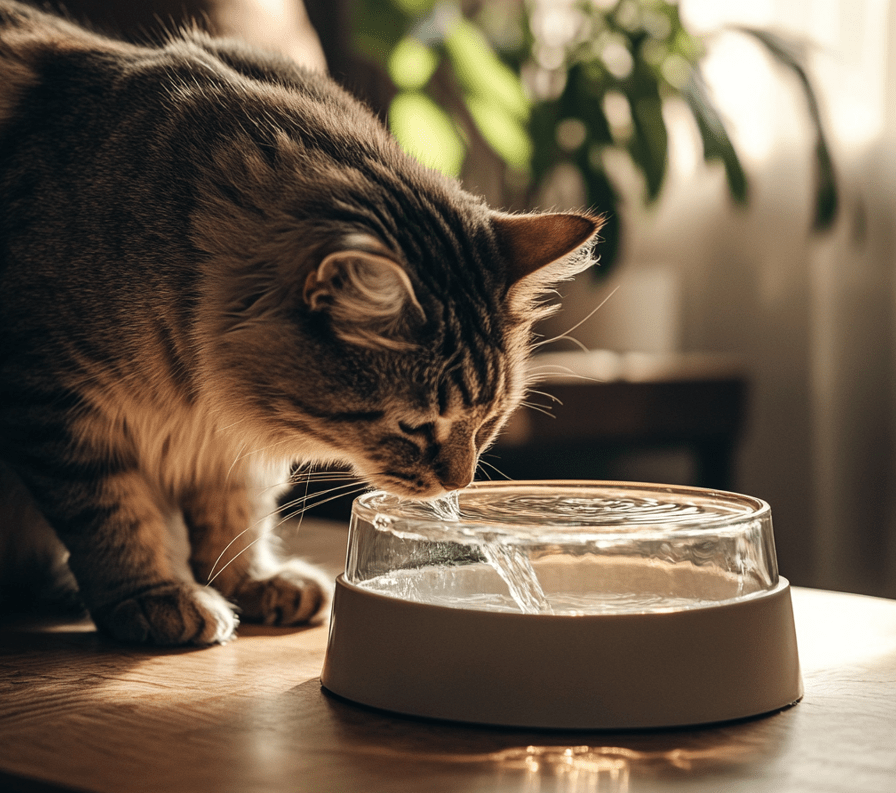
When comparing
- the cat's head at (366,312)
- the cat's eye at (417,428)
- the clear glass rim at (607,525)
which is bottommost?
the clear glass rim at (607,525)

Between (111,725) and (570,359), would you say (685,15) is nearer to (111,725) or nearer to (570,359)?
(570,359)

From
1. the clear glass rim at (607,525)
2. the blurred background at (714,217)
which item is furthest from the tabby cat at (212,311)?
the blurred background at (714,217)

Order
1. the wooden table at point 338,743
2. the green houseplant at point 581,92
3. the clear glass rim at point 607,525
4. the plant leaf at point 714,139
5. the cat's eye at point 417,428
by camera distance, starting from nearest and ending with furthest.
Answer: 1. the wooden table at point 338,743
2. the clear glass rim at point 607,525
3. the cat's eye at point 417,428
4. the plant leaf at point 714,139
5. the green houseplant at point 581,92

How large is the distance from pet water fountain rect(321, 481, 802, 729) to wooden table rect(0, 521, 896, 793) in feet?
0.05

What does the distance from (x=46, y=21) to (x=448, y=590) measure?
0.96 meters

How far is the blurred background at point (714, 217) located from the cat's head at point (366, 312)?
4.03 feet

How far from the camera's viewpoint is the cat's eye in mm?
1045

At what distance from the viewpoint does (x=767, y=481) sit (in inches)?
117

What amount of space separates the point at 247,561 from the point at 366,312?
366 millimetres

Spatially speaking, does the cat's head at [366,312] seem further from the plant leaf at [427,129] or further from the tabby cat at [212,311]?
the plant leaf at [427,129]

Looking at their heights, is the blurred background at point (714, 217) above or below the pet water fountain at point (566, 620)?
above

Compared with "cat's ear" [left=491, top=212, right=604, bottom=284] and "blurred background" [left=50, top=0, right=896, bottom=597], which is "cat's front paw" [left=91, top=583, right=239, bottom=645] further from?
"blurred background" [left=50, top=0, right=896, bottom=597]

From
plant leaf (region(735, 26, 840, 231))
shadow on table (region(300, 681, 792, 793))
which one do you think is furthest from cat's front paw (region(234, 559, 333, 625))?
plant leaf (region(735, 26, 840, 231))

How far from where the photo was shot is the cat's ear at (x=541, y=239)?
108 cm
